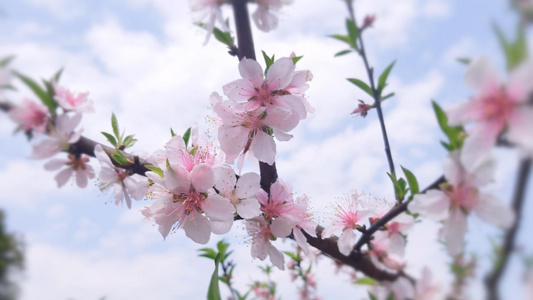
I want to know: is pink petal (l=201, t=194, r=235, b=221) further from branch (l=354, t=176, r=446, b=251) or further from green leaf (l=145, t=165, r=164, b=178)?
branch (l=354, t=176, r=446, b=251)

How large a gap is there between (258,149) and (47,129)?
510mm

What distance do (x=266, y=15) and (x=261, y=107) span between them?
269 mm

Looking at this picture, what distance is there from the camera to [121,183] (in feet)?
3.84

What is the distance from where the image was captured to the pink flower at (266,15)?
1.00m

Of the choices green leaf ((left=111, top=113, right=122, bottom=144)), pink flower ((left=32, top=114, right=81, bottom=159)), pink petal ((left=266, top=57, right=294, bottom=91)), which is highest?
green leaf ((left=111, top=113, right=122, bottom=144))

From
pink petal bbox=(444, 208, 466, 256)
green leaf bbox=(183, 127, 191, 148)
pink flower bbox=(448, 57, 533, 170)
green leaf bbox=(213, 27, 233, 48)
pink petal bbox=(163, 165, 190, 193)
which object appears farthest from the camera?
green leaf bbox=(183, 127, 191, 148)

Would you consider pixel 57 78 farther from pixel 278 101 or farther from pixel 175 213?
pixel 278 101

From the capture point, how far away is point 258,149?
0.99m

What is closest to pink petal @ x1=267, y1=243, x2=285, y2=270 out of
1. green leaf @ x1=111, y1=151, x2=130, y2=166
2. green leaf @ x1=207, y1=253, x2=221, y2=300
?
green leaf @ x1=207, y1=253, x2=221, y2=300

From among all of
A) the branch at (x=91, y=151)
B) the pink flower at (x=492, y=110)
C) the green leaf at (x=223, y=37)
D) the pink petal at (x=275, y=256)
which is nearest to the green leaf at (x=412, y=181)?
the pink flower at (x=492, y=110)

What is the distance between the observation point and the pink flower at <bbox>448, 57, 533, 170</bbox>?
43cm

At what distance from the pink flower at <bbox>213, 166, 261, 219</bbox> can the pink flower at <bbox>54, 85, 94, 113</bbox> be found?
349 millimetres

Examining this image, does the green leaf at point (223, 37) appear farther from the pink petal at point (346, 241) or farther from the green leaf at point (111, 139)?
the pink petal at point (346, 241)

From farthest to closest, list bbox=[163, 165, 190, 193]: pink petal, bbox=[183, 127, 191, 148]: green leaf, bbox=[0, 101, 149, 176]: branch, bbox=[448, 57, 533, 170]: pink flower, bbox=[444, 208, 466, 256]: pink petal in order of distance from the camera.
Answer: bbox=[183, 127, 191, 148]: green leaf, bbox=[163, 165, 190, 193]: pink petal, bbox=[0, 101, 149, 176]: branch, bbox=[444, 208, 466, 256]: pink petal, bbox=[448, 57, 533, 170]: pink flower
